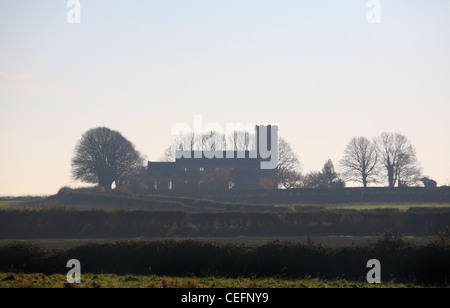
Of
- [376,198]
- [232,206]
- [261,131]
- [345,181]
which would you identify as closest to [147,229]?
[232,206]

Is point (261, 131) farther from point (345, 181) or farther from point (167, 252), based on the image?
point (167, 252)

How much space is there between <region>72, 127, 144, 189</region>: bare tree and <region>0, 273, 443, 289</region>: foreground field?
71819 millimetres

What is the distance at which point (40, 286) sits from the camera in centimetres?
2044

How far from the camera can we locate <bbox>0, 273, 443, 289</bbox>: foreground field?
20.8 meters

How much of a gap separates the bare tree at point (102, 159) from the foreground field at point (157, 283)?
71.8m

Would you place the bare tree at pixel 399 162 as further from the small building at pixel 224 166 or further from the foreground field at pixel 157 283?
the foreground field at pixel 157 283

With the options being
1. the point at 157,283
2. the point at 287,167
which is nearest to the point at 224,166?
the point at 287,167

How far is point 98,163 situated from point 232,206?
3704cm

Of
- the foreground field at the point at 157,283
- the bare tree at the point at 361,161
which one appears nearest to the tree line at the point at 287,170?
the bare tree at the point at 361,161

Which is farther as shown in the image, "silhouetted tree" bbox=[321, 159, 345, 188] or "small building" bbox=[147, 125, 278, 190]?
"small building" bbox=[147, 125, 278, 190]

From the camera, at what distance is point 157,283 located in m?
21.8

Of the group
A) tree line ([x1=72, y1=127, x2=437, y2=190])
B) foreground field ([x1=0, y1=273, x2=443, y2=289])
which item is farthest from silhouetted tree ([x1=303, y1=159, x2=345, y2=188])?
foreground field ([x1=0, y1=273, x2=443, y2=289])

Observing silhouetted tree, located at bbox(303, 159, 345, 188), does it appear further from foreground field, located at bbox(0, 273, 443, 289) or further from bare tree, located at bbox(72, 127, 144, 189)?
foreground field, located at bbox(0, 273, 443, 289)

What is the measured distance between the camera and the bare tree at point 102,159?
95.2 metres
